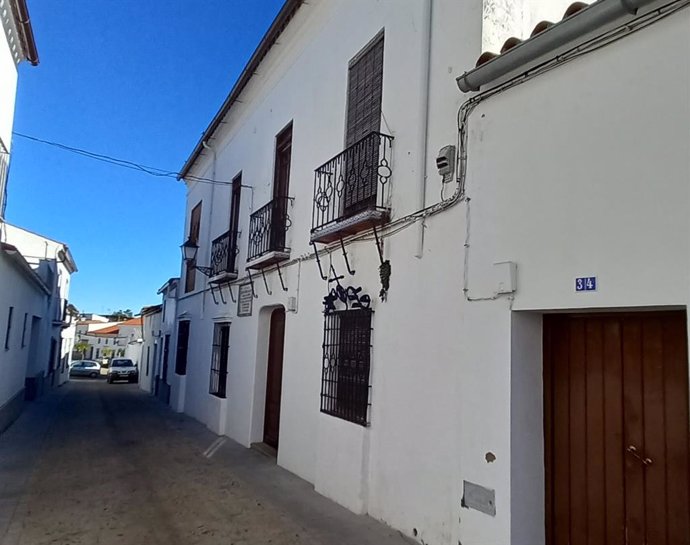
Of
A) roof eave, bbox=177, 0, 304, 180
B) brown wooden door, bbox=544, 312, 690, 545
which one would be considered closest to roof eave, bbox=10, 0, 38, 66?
roof eave, bbox=177, 0, 304, 180

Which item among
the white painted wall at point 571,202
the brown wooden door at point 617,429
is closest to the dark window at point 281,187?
the white painted wall at point 571,202

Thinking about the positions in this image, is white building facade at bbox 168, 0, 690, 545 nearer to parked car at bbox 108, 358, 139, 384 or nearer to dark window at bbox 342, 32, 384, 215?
dark window at bbox 342, 32, 384, 215

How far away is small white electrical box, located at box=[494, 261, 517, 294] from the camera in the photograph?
3.83m

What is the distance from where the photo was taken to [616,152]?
10.8 ft

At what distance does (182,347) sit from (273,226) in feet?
27.3

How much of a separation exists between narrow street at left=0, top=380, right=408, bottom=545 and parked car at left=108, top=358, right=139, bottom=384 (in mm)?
21102

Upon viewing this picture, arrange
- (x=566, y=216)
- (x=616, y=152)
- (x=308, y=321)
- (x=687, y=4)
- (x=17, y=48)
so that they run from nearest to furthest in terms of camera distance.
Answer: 1. (x=687, y=4)
2. (x=616, y=152)
3. (x=566, y=216)
4. (x=308, y=321)
5. (x=17, y=48)

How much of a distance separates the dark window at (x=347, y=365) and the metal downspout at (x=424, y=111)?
1234 mm

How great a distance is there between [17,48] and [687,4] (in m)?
9.77

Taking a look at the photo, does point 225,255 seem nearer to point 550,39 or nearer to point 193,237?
point 193,237

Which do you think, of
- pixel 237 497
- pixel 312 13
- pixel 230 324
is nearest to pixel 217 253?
pixel 230 324

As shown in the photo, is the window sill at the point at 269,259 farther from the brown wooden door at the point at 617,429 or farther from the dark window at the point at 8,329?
the dark window at the point at 8,329

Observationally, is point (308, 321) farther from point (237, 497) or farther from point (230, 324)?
point (230, 324)

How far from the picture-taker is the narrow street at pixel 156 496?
492 cm
